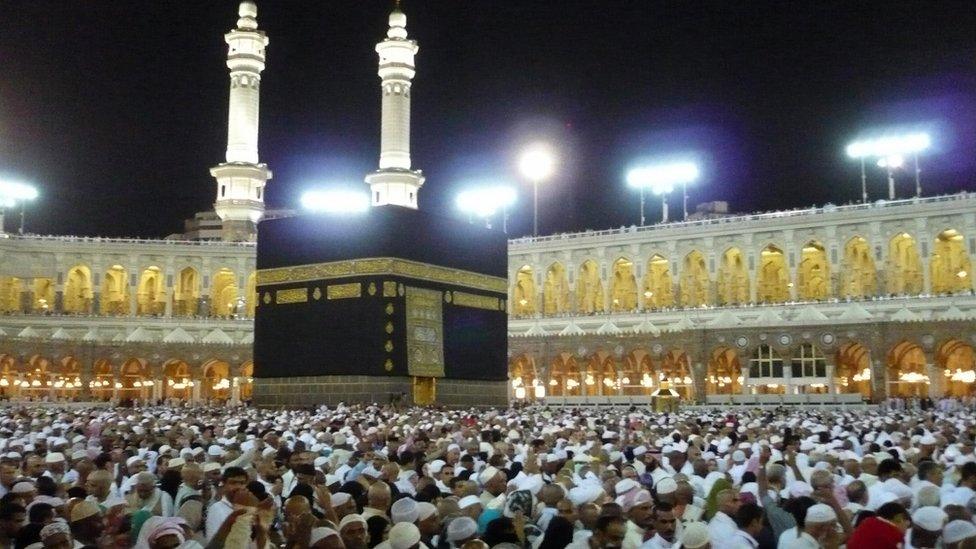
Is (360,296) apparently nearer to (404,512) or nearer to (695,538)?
(404,512)

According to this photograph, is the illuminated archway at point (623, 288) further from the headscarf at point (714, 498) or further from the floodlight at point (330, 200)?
the headscarf at point (714, 498)

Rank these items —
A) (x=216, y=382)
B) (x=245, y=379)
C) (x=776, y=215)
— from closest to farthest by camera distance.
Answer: (x=245, y=379) → (x=776, y=215) → (x=216, y=382)

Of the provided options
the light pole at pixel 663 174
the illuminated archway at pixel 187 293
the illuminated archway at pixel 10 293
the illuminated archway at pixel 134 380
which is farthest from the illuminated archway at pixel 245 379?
the light pole at pixel 663 174

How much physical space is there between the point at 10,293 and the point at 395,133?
19.9m

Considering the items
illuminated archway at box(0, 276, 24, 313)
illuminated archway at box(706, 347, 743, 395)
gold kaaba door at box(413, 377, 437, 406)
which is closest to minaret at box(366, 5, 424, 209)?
illuminated archway at box(706, 347, 743, 395)

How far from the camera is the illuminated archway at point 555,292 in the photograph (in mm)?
51062

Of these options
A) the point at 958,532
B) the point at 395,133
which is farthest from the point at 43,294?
the point at 958,532

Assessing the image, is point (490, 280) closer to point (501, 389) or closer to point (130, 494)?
point (501, 389)

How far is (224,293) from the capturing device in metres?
53.2

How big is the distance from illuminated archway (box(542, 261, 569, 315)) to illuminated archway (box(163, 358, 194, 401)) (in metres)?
17.1

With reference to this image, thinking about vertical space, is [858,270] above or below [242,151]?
below

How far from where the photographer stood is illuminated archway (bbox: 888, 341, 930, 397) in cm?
3694

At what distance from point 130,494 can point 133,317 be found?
4456cm

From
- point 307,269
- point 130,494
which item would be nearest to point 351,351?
point 307,269
